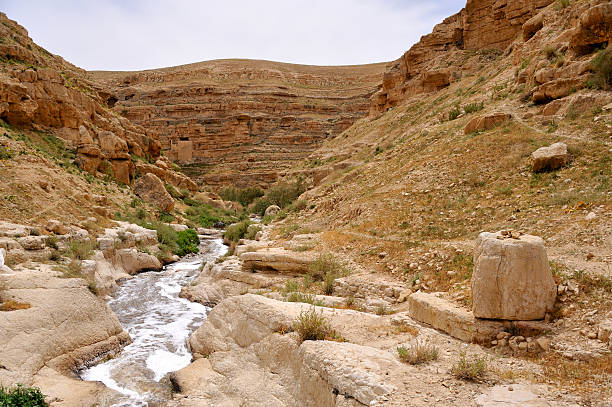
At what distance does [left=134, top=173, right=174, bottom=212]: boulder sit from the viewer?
76.5ft

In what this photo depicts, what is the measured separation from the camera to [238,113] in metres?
58.5

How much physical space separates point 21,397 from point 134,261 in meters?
9.55

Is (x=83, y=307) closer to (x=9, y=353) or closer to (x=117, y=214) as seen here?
(x=9, y=353)

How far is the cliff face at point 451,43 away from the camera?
25672 millimetres

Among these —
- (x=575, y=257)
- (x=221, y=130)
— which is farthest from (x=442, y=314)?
(x=221, y=130)

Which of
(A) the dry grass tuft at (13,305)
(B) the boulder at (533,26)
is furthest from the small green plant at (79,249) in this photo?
(B) the boulder at (533,26)

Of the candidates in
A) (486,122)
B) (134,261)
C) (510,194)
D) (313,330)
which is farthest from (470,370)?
(134,261)

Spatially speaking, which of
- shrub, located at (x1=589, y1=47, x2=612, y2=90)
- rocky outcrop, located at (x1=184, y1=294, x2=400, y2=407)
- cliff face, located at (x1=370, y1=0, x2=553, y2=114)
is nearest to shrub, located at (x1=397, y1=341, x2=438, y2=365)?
rocky outcrop, located at (x1=184, y1=294, x2=400, y2=407)

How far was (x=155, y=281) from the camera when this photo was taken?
13.2m

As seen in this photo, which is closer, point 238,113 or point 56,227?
point 56,227

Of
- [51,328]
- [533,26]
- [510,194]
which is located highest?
[533,26]

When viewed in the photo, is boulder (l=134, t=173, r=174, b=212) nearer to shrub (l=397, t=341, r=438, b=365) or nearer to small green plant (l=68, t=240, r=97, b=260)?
small green plant (l=68, t=240, r=97, b=260)

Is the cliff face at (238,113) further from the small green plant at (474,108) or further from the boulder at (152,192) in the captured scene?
the small green plant at (474,108)

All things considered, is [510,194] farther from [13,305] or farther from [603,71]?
[13,305]
